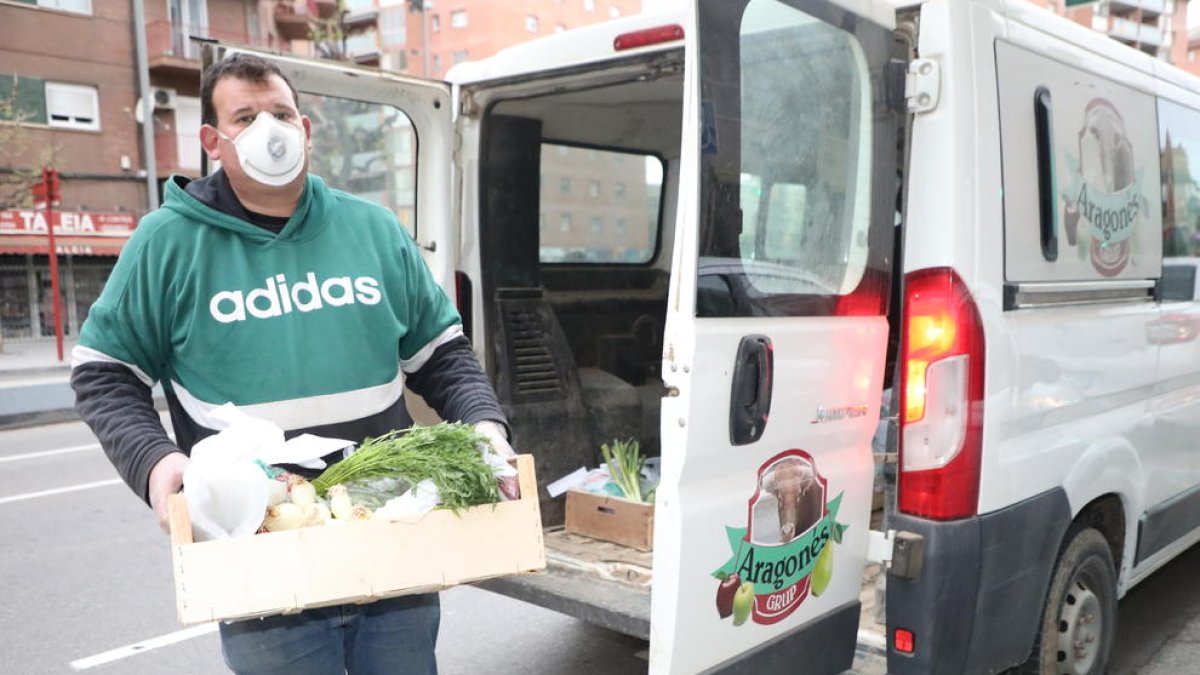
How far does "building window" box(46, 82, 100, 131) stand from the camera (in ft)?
72.3

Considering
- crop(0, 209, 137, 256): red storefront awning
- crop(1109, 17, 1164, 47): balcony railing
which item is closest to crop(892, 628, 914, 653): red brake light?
crop(0, 209, 137, 256): red storefront awning

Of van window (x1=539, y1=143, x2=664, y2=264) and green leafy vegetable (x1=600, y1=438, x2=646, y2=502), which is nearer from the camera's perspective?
green leafy vegetable (x1=600, y1=438, x2=646, y2=502)

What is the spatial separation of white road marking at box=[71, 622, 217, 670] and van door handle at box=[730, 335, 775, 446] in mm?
2851

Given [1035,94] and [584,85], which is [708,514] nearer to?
[1035,94]

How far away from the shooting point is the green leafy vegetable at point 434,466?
1.99 m

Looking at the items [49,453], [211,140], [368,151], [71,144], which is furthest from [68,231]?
[211,140]

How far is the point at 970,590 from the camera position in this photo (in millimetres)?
2656

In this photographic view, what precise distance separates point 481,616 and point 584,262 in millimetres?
1947

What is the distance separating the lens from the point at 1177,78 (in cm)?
372

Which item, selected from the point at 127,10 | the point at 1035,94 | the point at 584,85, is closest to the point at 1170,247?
the point at 1035,94

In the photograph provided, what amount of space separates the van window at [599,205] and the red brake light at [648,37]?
146cm

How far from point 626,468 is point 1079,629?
186cm

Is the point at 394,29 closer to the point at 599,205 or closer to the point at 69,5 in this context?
the point at 69,5

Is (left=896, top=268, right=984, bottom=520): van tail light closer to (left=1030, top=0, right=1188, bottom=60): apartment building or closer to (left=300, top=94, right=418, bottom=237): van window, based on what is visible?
(left=300, top=94, right=418, bottom=237): van window
